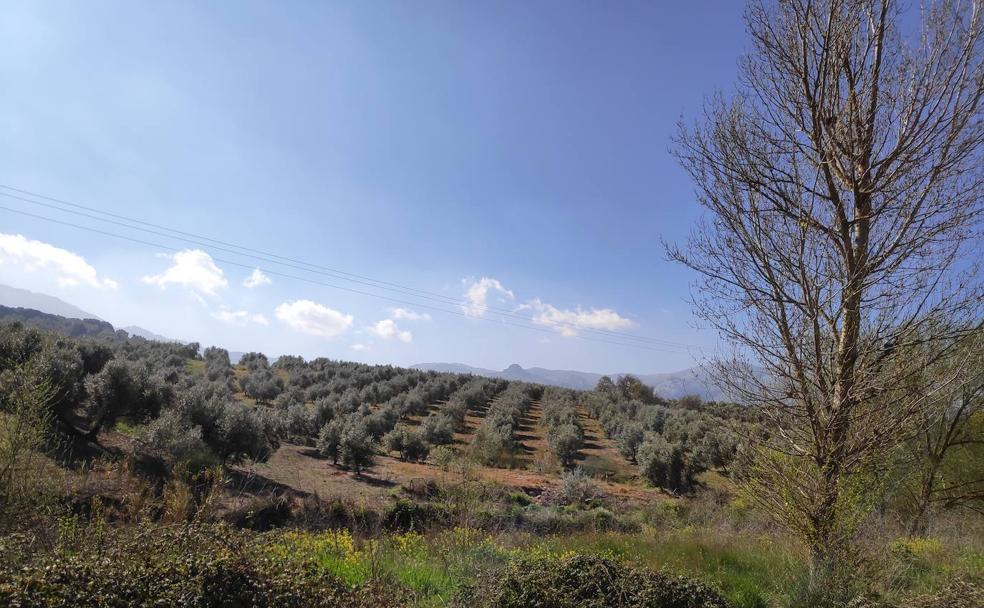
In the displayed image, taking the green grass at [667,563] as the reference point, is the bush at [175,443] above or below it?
below

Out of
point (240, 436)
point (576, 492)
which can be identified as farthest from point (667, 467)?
point (240, 436)

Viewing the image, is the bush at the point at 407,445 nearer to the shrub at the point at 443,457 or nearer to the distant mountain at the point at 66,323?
the shrub at the point at 443,457

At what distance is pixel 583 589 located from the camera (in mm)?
4238

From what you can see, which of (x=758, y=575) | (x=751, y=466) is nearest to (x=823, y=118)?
(x=751, y=466)

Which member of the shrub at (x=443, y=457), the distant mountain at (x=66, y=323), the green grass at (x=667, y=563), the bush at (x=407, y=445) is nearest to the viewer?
the green grass at (x=667, y=563)

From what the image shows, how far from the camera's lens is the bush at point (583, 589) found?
→ 4.08 metres

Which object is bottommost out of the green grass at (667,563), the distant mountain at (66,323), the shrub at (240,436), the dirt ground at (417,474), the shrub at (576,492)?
the dirt ground at (417,474)

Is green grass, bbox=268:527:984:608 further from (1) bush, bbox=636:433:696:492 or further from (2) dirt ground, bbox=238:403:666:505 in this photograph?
(1) bush, bbox=636:433:696:492

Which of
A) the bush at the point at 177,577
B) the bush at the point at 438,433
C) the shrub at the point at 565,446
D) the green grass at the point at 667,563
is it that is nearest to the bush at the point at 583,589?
the green grass at the point at 667,563

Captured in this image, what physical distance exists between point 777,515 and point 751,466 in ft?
1.91

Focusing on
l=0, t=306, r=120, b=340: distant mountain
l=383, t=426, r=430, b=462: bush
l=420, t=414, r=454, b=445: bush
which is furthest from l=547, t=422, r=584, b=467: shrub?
l=0, t=306, r=120, b=340: distant mountain

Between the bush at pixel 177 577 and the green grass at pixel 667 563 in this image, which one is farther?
the green grass at pixel 667 563

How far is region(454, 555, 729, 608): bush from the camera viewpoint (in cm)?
408

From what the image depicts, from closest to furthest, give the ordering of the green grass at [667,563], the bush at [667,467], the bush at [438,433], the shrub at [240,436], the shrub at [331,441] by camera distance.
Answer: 1. the green grass at [667,563]
2. the shrub at [240,436]
3. the shrub at [331,441]
4. the bush at [667,467]
5. the bush at [438,433]
